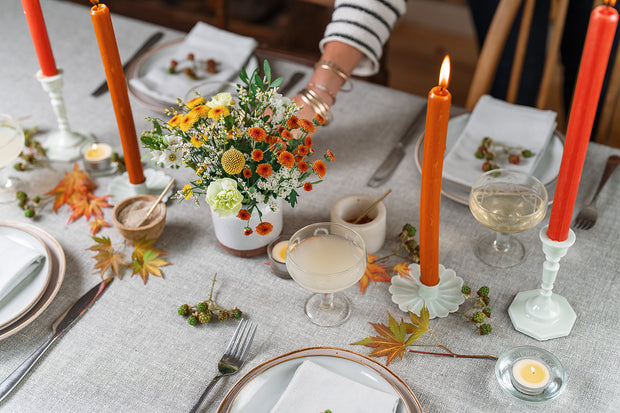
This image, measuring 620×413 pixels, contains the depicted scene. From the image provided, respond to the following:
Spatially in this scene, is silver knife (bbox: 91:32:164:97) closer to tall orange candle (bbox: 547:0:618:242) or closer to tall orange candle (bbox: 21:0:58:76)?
tall orange candle (bbox: 21:0:58:76)

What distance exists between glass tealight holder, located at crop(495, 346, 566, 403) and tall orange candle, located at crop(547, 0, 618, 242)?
17 centimetres

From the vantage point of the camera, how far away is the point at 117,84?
1008mm

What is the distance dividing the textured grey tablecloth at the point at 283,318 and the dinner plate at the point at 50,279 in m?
0.02

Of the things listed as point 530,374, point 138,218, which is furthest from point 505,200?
point 138,218

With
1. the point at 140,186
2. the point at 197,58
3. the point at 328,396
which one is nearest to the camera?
the point at 328,396

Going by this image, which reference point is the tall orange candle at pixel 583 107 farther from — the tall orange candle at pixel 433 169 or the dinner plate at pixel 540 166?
the dinner plate at pixel 540 166

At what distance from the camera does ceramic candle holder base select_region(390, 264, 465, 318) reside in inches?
36.7

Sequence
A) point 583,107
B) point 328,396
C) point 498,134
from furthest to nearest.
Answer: point 498,134
point 328,396
point 583,107

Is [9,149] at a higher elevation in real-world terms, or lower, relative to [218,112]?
lower

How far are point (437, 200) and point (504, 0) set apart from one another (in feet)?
2.35

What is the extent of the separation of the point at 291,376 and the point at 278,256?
0.22m

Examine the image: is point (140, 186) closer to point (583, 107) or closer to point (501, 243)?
point (501, 243)

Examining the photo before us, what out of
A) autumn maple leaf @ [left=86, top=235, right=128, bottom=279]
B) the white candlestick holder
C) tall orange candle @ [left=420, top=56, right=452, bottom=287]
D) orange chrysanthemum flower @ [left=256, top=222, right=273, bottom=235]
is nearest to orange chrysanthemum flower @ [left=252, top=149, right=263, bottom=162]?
orange chrysanthemum flower @ [left=256, top=222, right=273, bottom=235]

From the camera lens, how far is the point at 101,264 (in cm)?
102
